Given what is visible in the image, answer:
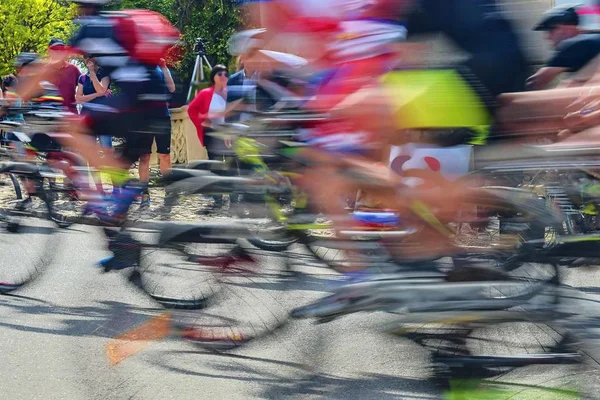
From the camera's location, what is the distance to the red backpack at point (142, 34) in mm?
5172

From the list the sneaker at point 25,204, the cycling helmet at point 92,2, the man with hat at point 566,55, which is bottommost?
the sneaker at point 25,204

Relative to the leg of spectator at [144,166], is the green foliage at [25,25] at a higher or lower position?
lower

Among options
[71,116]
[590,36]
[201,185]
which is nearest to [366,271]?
[201,185]

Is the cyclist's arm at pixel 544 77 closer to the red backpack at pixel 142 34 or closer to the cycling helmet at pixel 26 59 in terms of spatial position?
the red backpack at pixel 142 34

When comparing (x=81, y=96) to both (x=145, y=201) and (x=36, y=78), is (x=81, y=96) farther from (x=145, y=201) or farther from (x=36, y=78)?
(x=145, y=201)

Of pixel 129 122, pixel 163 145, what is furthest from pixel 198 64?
pixel 129 122

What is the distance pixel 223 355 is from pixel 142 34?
6.41 feet

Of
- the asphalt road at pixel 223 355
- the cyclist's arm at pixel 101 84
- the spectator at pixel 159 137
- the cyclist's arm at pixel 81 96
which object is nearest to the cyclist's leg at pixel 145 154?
the spectator at pixel 159 137

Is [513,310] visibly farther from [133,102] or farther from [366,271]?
[133,102]

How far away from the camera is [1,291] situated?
5.91 m

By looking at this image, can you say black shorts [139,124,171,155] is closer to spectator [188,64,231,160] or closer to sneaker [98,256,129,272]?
sneaker [98,256,129,272]

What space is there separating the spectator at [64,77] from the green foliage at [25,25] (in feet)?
26.1

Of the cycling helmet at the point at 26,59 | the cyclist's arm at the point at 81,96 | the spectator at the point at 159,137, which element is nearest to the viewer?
the spectator at the point at 159,137

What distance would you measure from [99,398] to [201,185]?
3.83 ft
